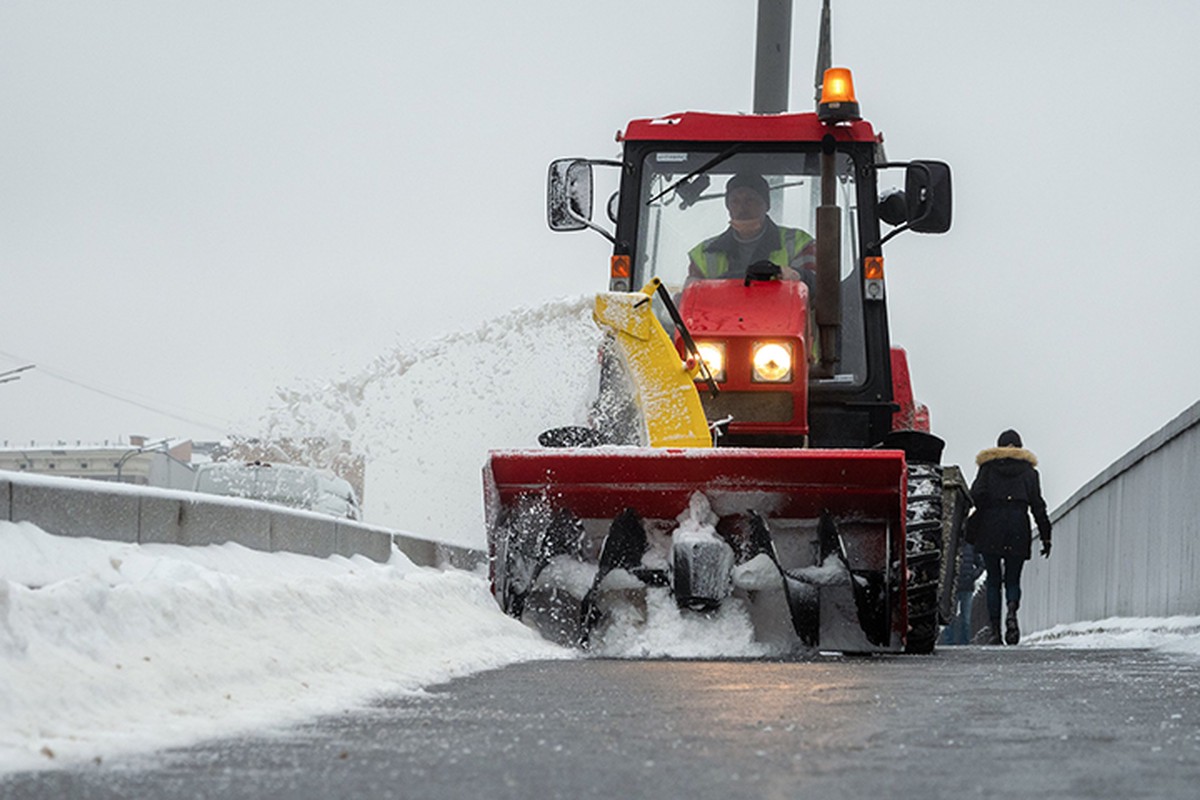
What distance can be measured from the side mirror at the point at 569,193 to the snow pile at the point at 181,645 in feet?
8.05

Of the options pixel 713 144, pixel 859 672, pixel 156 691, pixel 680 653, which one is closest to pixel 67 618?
pixel 156 691

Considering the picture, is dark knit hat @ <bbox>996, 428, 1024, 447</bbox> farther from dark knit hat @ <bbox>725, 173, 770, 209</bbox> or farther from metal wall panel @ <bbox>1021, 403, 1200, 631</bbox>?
dark knit hat @ <bbox>725, 173, 770, 209</bbox>

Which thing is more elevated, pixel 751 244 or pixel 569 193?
pixel 569 193

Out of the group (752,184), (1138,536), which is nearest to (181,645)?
(752,184)

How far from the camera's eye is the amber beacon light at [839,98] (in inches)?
360

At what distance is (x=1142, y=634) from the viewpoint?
39.6 ft

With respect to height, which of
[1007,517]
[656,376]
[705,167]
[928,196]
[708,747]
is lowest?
[708,747]

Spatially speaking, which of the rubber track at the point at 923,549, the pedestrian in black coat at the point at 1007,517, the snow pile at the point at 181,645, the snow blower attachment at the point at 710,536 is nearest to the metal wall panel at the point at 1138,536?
the pedestrian in black coat at the point at 1007,517

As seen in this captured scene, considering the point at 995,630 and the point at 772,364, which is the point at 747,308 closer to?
the point at 772,364

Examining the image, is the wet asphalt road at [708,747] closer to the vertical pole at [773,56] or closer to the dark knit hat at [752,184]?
the dark knit hat at [752,184]

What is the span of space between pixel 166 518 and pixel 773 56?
11.8 m

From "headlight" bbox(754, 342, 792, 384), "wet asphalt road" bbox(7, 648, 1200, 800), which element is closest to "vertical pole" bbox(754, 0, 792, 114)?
"headlight" bbox(754, 342, 792, 384)

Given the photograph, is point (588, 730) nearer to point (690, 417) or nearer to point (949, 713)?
point (949, 713)

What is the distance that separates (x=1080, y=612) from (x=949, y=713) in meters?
13.2
